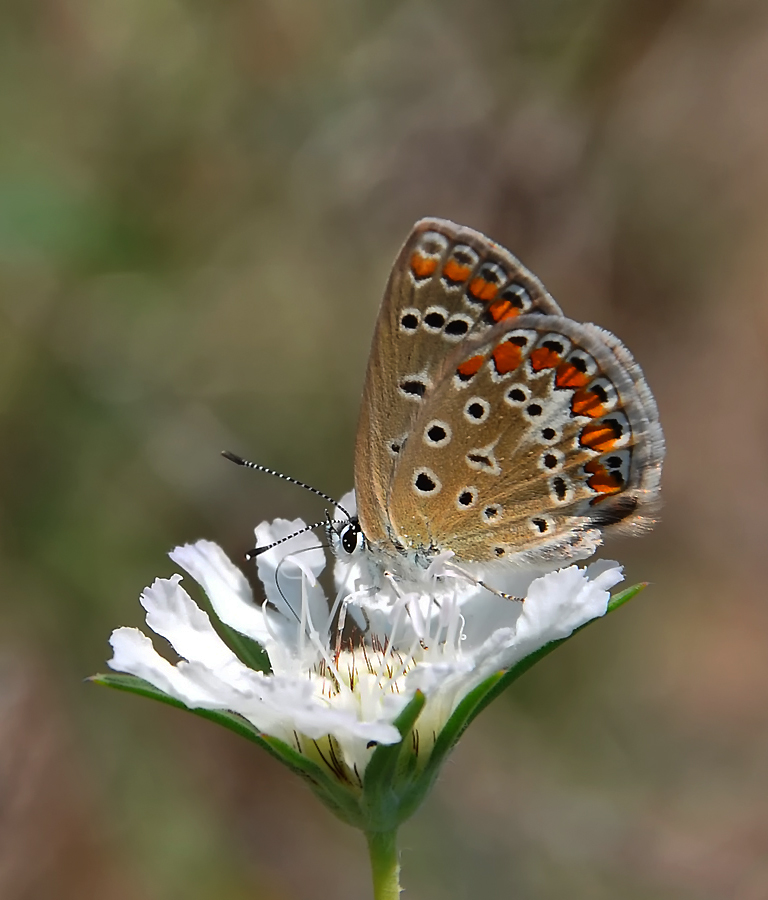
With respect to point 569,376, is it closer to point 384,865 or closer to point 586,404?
point 586,404

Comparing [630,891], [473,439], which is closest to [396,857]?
[473,439]

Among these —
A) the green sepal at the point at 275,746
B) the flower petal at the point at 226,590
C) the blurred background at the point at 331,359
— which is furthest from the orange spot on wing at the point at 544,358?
the blurred background at the point at 331,359

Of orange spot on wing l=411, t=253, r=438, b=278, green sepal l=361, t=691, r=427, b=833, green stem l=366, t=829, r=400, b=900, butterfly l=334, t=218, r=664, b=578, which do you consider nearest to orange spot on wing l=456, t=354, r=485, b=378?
butterfly l=334, t=218, r=664, b=578

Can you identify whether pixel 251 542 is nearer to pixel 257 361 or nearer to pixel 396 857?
pixel 257 361

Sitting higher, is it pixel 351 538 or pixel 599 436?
pixel 599 436

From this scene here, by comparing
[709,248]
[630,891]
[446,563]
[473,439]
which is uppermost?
[709,248]

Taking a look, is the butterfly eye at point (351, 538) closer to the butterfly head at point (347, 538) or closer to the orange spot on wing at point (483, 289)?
the butterfly head at point (347, 538)

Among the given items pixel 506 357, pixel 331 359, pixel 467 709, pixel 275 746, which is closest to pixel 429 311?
pixel 506 357
